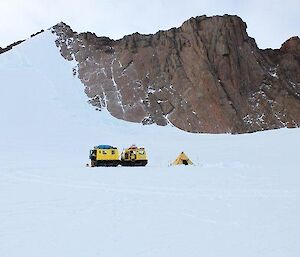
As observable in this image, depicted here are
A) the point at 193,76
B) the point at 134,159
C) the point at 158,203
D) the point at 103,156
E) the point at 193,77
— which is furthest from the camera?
the point at 193,76

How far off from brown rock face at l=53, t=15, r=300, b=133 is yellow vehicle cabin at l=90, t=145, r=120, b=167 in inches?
1031

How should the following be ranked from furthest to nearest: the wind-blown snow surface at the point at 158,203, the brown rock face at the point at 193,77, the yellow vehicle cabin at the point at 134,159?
the brown rock face at the point at 193,77 → the yellow vehicle cabin at the point at 134,159 → the wind-blown snow surface at the point at 158,203

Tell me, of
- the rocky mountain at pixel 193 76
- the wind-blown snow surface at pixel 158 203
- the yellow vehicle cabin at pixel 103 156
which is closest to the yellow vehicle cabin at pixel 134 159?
the yellow vehicle cabin at pixel 103 156

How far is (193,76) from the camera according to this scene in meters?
62.5

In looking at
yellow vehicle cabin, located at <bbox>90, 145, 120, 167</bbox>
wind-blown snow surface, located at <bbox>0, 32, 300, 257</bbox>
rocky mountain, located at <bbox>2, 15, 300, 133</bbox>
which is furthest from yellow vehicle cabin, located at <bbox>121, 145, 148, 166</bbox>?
rocky mountain, located at <bbox>2, 15, 300, 133</bbox>

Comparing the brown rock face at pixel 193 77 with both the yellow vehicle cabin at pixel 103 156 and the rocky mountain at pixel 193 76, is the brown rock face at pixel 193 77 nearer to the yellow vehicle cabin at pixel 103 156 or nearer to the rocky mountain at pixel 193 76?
the rocky mountain at pixel 193 76

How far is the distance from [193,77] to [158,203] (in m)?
50.7

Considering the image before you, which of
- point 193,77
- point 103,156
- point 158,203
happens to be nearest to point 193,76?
point 193,77

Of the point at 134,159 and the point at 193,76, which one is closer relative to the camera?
the point at 134,159

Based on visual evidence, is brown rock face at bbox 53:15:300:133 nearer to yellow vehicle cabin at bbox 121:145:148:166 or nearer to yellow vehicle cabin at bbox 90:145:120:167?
yellow vehicle cabin at bbox 121:145:148:166

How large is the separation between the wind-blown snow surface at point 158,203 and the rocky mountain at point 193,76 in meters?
18.5

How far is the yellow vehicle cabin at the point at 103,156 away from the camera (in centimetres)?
2745

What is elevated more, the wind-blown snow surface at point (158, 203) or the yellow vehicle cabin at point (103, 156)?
the yellow vehicle cabin at point (103, 156)

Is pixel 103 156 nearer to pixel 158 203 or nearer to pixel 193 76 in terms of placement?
pixel 158 203
